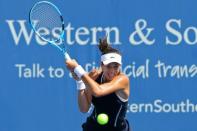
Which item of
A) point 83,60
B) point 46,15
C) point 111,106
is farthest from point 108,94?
point 83,60

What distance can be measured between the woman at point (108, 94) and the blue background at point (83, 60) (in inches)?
58.0

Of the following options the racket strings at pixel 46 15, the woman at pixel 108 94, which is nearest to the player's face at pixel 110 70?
the woman at pixel 108 94

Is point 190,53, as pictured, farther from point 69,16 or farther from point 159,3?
point 69,16

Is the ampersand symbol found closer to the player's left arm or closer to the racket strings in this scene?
the racket strings

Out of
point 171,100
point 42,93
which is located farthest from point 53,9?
point 171,100

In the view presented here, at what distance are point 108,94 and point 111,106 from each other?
0.34 feet

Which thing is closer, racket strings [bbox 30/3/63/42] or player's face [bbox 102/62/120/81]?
player's face [bbox 102/62/120/81]

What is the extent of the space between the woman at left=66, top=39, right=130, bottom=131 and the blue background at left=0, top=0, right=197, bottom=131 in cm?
147

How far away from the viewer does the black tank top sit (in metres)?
5.31

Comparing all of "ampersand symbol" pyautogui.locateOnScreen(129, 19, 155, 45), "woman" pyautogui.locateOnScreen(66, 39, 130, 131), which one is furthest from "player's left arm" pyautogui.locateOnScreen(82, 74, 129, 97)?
"ampersand symbol" pyautogui.locateOnScreen(129, 19, 155, 45)

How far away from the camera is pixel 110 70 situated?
5211 millimetres

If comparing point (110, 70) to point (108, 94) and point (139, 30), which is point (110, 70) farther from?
point (139, 30)

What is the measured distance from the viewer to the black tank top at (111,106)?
5312mm

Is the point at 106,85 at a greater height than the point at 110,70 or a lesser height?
lesser
